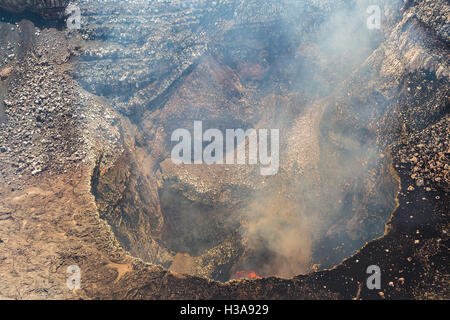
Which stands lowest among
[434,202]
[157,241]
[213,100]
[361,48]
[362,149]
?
[157,241]

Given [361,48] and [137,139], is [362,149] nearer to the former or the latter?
[361,48]

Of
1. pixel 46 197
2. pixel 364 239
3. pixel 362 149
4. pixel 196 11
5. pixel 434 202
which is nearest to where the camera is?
pixel 434 202

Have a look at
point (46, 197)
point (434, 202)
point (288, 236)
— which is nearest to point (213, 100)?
point (288, 236)

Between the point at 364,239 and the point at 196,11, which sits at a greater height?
the point at 196,11

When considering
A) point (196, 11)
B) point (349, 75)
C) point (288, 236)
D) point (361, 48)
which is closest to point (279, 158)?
point (288, 236)

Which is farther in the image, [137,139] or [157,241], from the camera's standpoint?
[137,139]

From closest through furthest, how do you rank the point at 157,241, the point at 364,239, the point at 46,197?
the point at 46,197 → the point at 364,239 → the point at 157,241
